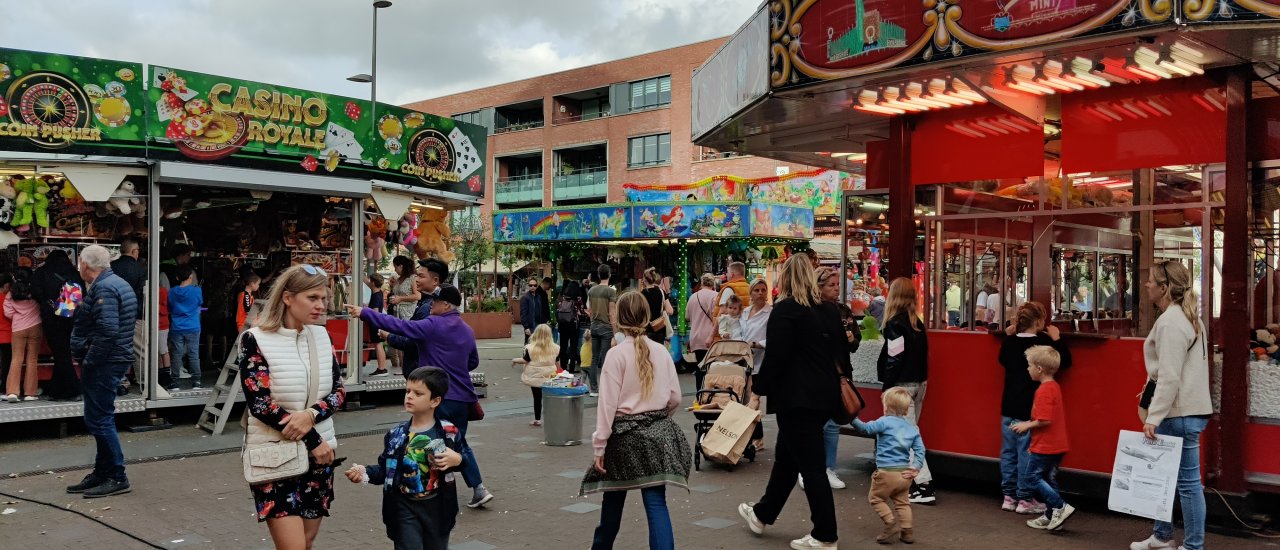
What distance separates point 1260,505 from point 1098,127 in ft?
9.22

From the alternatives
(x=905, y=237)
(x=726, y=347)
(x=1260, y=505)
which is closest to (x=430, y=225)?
(x=726, y=347)

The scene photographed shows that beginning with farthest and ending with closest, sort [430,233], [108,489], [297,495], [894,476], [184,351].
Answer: [430,233], [184,351], [108,489], [894,476], [297,495]

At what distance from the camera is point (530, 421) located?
38.1ft

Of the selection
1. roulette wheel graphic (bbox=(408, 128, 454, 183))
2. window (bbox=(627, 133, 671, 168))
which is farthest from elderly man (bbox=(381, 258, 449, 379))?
window (bbox=(627, 133, 671, 168))

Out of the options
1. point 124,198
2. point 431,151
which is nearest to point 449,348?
point 124,198

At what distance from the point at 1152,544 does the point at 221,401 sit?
9.05m

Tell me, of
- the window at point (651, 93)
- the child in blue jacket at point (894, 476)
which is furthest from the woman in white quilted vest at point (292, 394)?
the window at point (651, 93)

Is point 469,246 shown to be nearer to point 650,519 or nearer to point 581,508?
point 581,508

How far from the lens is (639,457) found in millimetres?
4914

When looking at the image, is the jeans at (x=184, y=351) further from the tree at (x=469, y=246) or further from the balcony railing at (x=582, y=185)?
the balcony railing at (x=582, y=185)

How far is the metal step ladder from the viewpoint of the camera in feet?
32.5

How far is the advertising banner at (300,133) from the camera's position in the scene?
10.2 metres

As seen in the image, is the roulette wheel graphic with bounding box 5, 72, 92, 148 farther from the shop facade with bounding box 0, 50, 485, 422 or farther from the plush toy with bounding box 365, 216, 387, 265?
the plush toy with bounding box 365, 216, 387, 265

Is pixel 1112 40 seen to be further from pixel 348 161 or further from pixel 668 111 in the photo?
pixel 668 111
